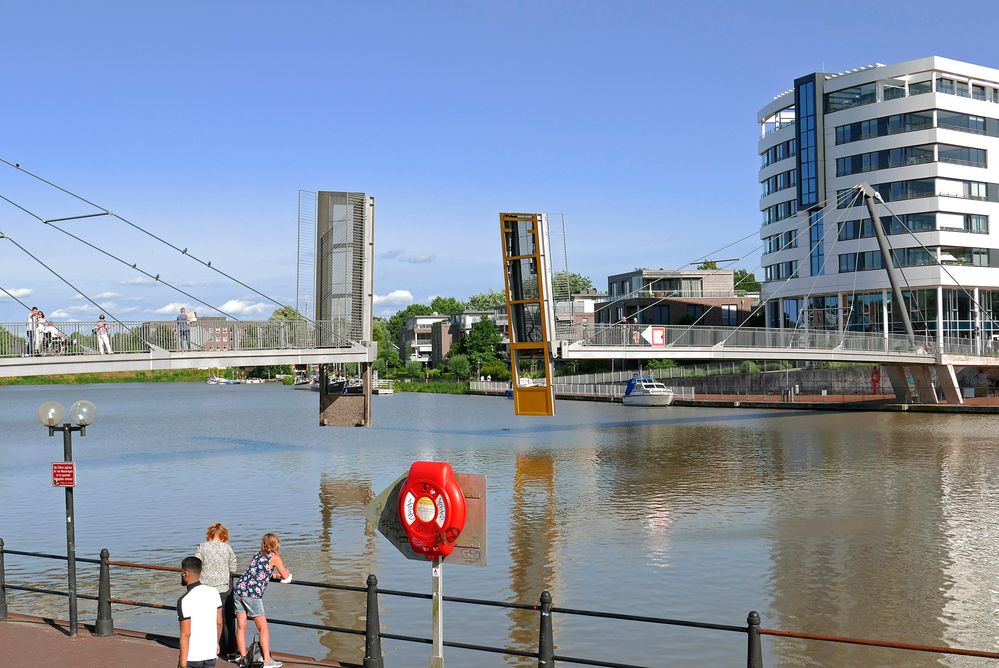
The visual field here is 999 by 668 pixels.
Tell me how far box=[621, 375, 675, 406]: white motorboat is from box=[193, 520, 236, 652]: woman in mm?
74613

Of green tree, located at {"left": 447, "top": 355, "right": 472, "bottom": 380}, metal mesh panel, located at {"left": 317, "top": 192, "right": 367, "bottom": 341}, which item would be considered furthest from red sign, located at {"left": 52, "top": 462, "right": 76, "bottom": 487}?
green tree, located at {"left": 447, "top": 355, "right": 472, "bottom": 380}

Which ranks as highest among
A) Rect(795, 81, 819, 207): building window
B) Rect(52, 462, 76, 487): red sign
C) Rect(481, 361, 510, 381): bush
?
Rect(795, 81, 819, 207): building window

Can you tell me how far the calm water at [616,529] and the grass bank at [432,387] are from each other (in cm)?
7694

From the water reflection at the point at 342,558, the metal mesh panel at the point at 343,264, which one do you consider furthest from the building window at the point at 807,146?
the water reflection at the point at 342,558

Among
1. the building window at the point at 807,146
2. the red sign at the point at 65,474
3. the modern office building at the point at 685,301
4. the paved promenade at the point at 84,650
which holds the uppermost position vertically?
the building window at the point at 807,146

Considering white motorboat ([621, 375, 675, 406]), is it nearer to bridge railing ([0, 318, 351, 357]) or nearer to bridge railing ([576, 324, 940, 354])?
bridge railing ([576, 324, 940, 354])

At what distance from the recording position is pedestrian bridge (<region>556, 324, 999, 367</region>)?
51.1m

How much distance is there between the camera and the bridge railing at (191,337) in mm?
32812

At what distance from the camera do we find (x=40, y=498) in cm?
3459

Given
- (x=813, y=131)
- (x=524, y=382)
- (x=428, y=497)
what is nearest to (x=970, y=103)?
(x=813, y=131)

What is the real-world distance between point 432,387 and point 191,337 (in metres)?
105

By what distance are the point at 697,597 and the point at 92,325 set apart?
24.0 metres

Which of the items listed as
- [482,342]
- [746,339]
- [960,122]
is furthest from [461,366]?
[746,339]

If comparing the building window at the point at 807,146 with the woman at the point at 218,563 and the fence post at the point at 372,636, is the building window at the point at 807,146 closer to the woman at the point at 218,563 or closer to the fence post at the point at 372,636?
the woman at the point at 218,563
